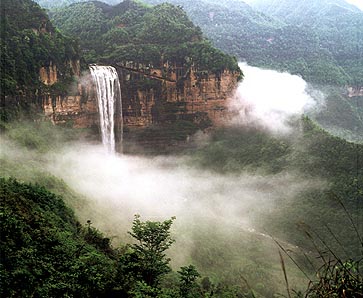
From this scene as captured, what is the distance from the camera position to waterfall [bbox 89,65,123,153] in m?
31.2

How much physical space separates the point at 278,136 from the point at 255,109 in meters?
5.14

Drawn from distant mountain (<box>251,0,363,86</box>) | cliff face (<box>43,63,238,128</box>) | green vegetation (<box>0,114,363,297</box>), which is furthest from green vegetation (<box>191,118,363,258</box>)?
distant mountain (<box>251,0,363,86</box>)

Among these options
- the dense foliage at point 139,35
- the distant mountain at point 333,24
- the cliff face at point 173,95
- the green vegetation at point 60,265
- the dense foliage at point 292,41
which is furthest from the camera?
the distant mountain at point 333,24

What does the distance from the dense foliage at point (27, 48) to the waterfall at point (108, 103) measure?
2.62 meters

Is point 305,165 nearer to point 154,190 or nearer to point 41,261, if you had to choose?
point 154,190

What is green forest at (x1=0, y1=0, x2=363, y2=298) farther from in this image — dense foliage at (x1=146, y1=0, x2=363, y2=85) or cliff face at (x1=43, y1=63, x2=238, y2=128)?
dense foliage at (x1=146, y1=0, x2=363, y2=85)

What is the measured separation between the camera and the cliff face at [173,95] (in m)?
34.5

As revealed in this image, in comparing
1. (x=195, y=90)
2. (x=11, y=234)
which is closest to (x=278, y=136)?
(x=195, y=90)

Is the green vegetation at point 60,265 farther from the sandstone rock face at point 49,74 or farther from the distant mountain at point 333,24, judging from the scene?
the distant mountain at point 333,24

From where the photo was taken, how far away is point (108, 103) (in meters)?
32.3

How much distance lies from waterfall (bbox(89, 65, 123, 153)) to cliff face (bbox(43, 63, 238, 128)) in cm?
84

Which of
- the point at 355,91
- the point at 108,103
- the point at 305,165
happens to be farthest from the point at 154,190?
the point at 355,91

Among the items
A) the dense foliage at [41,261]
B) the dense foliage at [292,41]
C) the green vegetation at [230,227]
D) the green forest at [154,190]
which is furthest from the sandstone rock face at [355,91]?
the dense foliage at [41,261]

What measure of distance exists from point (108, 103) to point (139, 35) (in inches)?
415
